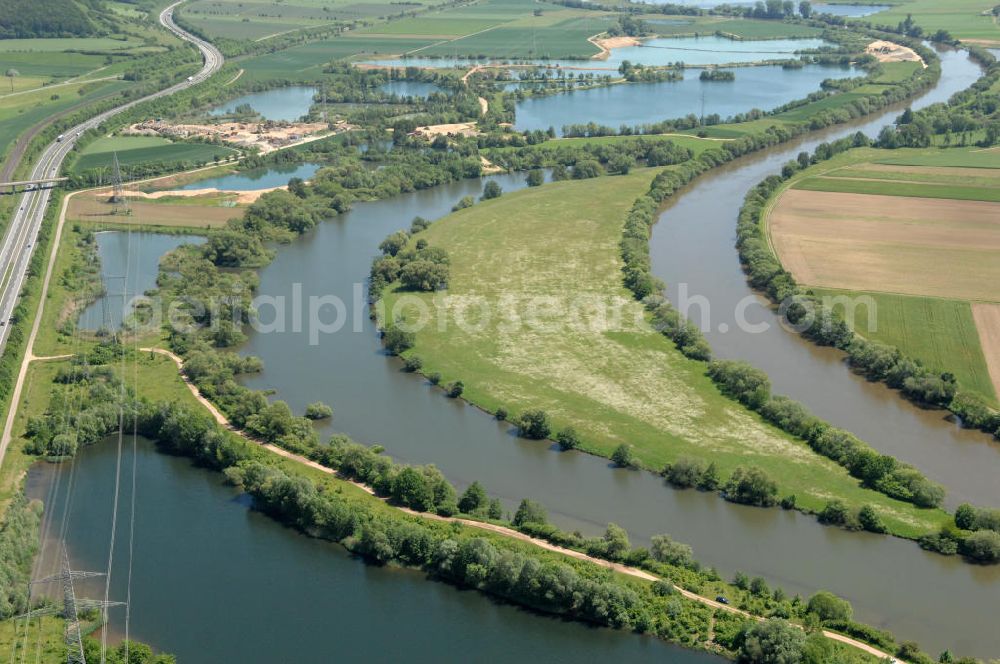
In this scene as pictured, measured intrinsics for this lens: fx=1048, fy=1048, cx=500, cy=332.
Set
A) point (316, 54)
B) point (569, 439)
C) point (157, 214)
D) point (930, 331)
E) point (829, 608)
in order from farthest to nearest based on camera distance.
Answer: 1. point (316, 54)
2. point (157, 214)
3. point (930, 331)
4. point (569, 439)
5. point (829, 608)

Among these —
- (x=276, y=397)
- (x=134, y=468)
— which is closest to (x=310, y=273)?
(x=276, y=397)

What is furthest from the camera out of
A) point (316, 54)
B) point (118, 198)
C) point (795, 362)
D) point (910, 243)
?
point (316, 54)

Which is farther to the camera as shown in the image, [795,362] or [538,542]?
[795,362]

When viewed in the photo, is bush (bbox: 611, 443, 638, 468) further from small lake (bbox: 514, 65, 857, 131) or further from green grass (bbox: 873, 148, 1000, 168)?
small lake (bbox: 514, 65, 857, 131)

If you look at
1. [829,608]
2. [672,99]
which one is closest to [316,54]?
[672,99]

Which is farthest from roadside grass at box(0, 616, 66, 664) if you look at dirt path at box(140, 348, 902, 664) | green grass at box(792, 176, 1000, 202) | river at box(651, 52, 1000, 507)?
green grass at box(792, 176, 1000, 202)

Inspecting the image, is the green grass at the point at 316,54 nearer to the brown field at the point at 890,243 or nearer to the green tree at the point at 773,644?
the brown field at the point at 890,243

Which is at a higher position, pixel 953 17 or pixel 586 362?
pixel 953 17

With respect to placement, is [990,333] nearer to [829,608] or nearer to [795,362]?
[795,362]
